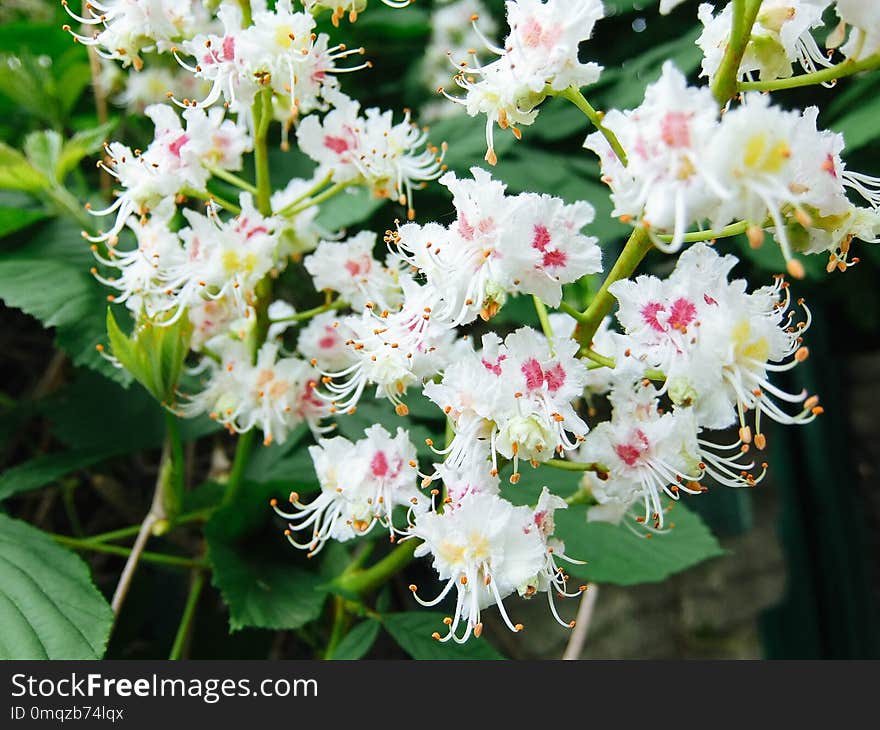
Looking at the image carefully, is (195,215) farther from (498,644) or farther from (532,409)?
(498,644)

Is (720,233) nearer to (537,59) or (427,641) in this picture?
(537,59)

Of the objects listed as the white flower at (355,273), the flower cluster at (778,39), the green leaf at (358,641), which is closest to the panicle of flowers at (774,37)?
the flower cluster at (778,39)

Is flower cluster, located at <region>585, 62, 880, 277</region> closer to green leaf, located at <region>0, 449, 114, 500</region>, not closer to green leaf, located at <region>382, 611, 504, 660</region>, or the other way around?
green leaf, located at <region>382, 611, 504, 660</region>

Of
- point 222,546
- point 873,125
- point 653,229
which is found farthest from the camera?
point 873,125

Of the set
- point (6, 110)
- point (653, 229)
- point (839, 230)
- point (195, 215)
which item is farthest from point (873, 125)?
point (6, 110)

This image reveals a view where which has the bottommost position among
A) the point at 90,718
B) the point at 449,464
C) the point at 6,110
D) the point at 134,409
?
the point at 90,718

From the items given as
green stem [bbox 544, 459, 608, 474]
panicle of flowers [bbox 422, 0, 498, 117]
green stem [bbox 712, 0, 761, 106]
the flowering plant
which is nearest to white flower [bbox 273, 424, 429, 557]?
the flowering plant

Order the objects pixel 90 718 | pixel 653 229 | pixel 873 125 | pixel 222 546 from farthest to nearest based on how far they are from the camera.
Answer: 1. pixel 873 125
2. pixel 222 546
3. pixel 90 718
4. pixel 653 229
